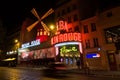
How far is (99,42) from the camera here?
3198cm

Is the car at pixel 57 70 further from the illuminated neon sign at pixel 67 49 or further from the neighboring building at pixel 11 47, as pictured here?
the neighboring building at pixel 11 47

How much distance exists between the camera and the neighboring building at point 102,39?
28734 millimetres

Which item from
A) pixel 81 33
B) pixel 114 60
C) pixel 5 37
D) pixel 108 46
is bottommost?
pixel 114 60

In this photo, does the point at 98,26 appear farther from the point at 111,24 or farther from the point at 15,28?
the point at 15,28

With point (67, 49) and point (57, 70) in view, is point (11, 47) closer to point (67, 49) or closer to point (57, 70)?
point (67, 49)

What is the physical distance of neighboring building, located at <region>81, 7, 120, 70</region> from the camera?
2873 cm

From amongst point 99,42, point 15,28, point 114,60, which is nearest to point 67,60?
point 99,42

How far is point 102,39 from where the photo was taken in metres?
31.0

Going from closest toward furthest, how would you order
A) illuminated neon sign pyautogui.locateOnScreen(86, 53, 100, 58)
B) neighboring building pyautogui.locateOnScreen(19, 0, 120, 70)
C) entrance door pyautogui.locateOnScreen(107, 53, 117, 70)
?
entrance door pyautogui.locateOnScreen(107, 53, 117, 70), neighboring building pyautogui.locateOnScreen(19, 0, 120, 70), illuminated neon sign pyautogui.locateOnScreen(86, 53, 100, 58)

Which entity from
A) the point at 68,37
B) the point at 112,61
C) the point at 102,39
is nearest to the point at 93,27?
the point at 102,39

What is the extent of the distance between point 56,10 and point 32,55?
54.0 feet

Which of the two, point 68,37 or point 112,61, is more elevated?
point 68,37

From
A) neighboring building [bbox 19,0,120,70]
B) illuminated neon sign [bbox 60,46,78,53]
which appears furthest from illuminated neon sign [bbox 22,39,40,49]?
illuminated neon sign [bbox 60,46,78,53]

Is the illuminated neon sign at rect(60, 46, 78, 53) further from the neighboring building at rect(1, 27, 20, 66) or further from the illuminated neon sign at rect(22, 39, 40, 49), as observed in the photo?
the neighboring building at rect(1, 27, 20, 66)
